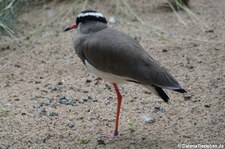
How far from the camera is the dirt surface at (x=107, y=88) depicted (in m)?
4.09

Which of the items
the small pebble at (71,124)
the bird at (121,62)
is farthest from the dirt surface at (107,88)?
the bird at (121,62)

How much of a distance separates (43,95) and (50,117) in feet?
1.66

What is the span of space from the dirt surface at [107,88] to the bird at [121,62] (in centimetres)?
38

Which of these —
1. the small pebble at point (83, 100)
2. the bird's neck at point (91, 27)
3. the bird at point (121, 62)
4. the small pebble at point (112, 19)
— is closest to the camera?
the bird at point (121, 62)

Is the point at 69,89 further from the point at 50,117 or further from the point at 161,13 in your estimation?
the point at 161,13

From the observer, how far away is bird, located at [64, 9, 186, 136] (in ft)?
12.5

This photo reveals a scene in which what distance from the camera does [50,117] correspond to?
14.6 ft

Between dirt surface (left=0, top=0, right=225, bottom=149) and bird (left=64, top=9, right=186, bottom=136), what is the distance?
377 mm

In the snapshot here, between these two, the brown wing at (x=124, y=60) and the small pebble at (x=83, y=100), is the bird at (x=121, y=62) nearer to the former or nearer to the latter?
the brown wing at (x=124, y=60)

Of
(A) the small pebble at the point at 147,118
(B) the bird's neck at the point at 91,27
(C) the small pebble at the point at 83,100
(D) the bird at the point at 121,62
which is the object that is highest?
(B) the bird's neck at the point at 91,27

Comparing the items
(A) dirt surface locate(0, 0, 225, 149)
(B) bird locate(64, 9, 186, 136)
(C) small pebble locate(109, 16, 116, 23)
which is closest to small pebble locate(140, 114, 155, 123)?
(A) dirt surface locate(0, 0, 225, 149)

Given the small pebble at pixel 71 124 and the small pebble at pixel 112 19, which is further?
the small pebble at pixel 112 19

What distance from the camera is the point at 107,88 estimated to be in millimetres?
5047

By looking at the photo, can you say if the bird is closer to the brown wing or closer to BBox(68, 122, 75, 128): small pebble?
the brown wing
